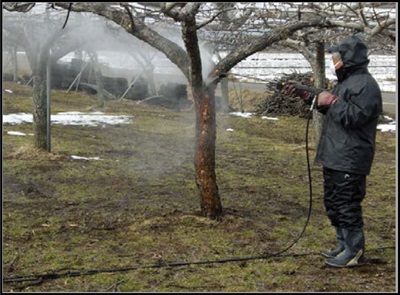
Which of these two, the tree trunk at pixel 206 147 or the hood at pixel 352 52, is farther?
the tree trunk at pixel 206 147

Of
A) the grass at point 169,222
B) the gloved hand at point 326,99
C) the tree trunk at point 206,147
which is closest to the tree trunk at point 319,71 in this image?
the grass at point 169,222

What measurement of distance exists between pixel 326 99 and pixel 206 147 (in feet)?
4.57

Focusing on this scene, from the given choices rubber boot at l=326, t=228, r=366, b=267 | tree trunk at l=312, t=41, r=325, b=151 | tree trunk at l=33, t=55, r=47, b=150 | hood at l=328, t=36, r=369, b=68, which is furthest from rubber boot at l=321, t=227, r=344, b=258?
tree trunk at l=33, t=55, r=47, b=150

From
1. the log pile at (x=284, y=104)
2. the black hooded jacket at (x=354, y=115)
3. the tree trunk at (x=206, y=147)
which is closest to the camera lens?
the black hooded jacket at (x=354, y=115)

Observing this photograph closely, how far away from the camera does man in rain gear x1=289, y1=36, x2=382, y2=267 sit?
3602 millimetres

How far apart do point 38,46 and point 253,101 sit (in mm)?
11134

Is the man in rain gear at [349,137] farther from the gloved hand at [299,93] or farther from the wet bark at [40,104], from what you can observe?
the wet bark at [40,104]

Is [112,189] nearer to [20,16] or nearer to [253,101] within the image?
[20,16]

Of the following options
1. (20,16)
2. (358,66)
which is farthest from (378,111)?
(20,16)

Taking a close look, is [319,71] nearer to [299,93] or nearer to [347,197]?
[299,93]

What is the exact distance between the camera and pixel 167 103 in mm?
18844

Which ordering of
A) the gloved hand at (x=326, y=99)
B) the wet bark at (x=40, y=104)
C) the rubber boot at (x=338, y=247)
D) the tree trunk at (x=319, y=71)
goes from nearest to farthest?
the gloved hand at (x=326, y=99) < the rubber boot at (x=338, y=247) < the wet bark at (x=40, y=104) < the tree trunk at (x=319, y=71)

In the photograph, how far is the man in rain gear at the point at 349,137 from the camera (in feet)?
11.8

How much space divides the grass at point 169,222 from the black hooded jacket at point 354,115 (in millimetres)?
705
